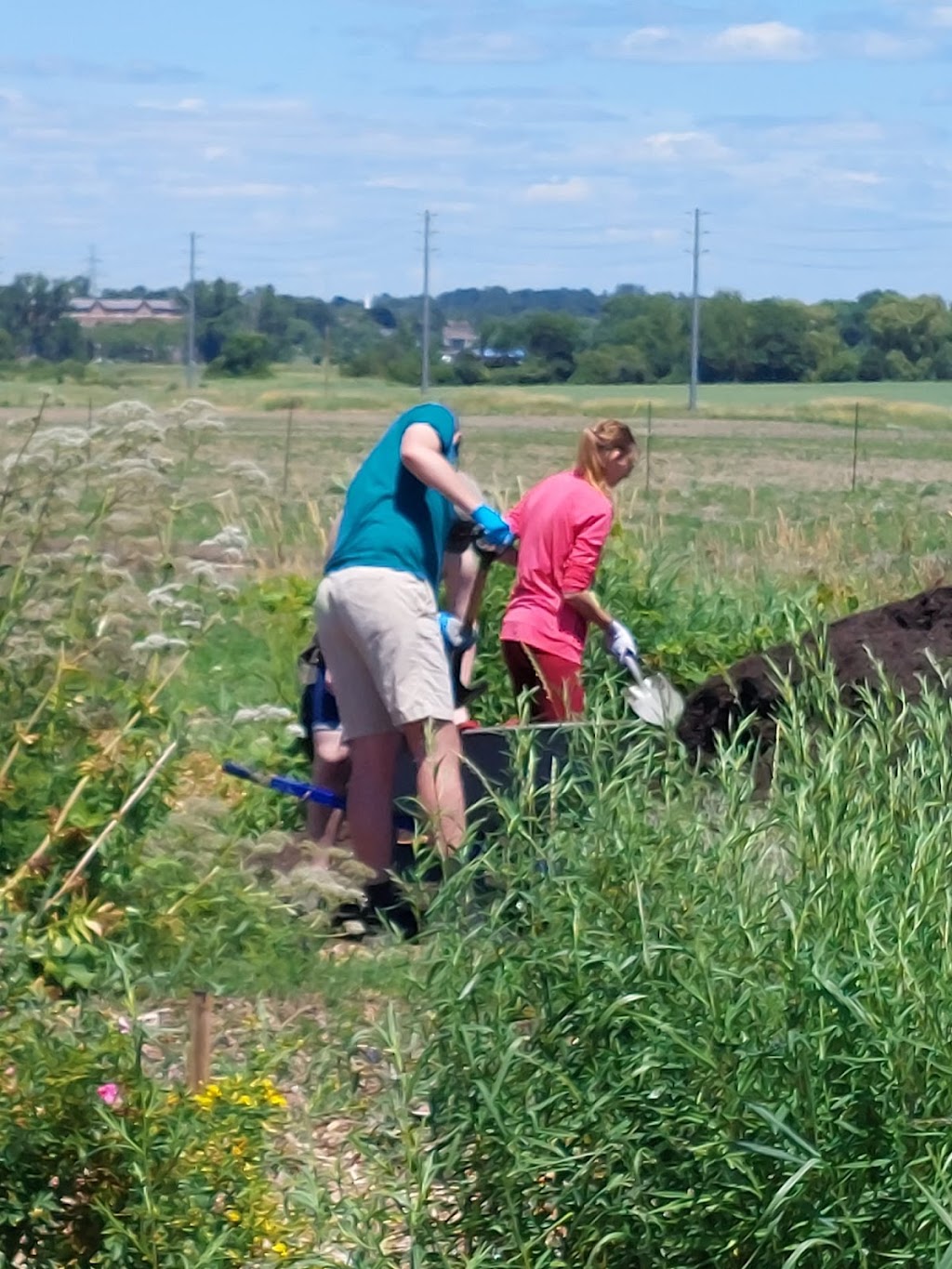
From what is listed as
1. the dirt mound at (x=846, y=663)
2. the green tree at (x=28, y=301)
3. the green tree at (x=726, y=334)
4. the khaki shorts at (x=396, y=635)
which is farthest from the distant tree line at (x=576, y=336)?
the khaki shorts at (x=396, y=635)

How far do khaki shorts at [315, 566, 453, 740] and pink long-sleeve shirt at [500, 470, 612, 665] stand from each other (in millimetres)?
1192

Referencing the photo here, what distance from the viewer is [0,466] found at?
351 cm

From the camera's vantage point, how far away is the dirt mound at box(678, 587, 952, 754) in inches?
285

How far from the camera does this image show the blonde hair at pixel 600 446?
23.3 ft

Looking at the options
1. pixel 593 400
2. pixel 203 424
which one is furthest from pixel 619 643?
pixel 593 400

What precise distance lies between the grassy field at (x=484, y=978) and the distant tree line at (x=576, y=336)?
39.5 m

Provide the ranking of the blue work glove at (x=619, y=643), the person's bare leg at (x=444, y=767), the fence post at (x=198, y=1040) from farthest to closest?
the blue work glove at (x=619, y=643) < the person's bare leg at (x=444, y=767) < the fence post at (x=198, y=1040)

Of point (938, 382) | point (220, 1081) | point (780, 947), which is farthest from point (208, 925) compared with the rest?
point (938, 382)

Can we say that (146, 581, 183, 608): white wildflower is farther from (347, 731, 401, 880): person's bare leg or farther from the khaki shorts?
(347, 731, 401, 880): person's bare leg

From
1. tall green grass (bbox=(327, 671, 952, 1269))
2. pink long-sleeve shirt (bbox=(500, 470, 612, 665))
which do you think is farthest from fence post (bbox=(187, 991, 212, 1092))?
pink long-sleeve shirt (bbox=(500, 470, 612, 665))

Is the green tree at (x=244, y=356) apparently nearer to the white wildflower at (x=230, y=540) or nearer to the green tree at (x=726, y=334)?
the green tree at (x=726, y=334)

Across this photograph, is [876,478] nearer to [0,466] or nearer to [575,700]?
[575,700]

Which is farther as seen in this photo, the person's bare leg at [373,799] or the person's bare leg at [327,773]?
the person's bare leg at [327,773]

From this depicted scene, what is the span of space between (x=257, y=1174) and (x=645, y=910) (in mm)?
700
